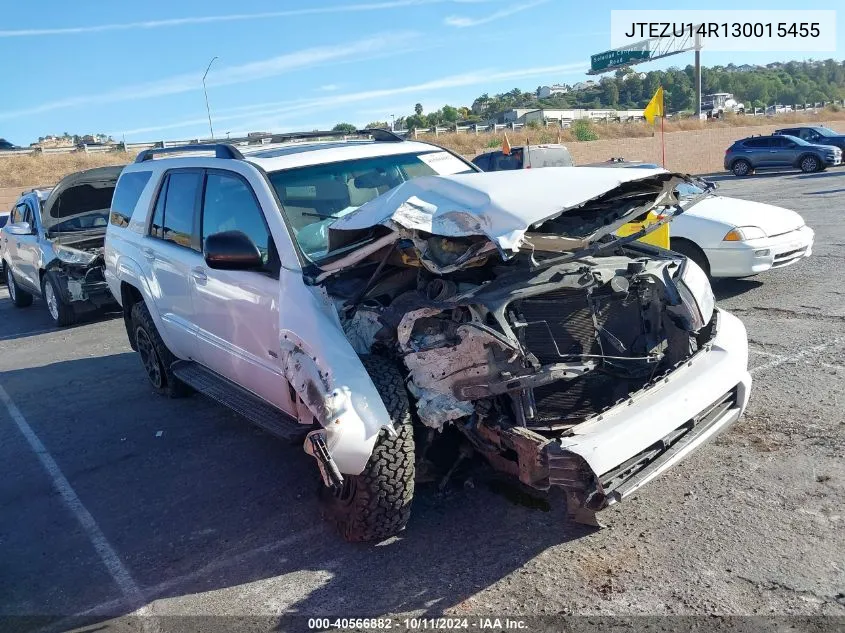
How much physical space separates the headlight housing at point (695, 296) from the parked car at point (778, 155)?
25.2 meters

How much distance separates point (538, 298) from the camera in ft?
12.7

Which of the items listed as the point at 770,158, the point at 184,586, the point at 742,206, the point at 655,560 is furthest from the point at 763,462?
the point at 770,158

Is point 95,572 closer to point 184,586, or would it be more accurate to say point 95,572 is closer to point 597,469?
point 184,586

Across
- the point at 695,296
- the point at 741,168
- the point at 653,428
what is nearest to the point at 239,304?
the point at 653,428

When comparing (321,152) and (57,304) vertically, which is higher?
(321,152)

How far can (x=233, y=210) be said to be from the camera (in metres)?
4.84

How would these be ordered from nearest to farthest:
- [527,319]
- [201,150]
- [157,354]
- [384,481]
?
[384,481] → [527,319] → [201,150] → [157,354]

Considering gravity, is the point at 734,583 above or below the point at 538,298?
below

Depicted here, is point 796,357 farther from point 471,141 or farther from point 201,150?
point 471,141

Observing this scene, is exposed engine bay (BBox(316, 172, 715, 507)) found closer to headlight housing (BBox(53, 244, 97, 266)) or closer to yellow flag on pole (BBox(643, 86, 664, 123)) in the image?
headlight housing (BBox(53, 244, 97, 266))

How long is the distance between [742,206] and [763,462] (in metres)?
4.87

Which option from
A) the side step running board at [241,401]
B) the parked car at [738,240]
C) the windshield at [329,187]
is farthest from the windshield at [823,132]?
the side step running board at [241,401]

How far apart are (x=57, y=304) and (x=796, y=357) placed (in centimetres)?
898

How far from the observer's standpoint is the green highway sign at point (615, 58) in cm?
7091
